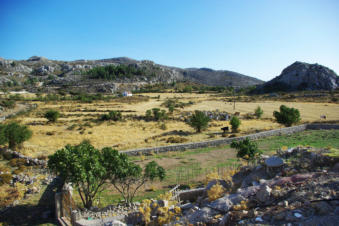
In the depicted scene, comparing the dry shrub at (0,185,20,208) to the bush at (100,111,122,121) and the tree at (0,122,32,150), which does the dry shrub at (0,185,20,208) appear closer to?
the tree at (0,122,32,150)

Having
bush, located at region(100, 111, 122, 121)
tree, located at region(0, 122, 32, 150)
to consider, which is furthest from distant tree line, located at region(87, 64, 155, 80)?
tree, located at region(0, 122, 32, 150)

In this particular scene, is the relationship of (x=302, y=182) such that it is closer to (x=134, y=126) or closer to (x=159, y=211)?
(x=159, y=211)

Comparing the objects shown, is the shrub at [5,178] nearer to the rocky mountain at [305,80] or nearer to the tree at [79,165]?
the tree at [79,165]

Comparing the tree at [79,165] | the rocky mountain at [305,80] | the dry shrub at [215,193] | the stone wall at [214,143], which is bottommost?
the stone wall at [214,143]

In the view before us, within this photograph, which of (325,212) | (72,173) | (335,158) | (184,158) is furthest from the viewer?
(184,158)

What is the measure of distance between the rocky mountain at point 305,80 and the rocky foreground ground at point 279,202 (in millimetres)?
128917

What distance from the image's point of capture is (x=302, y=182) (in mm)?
9828

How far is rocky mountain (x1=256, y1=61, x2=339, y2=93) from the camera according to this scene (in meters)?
124

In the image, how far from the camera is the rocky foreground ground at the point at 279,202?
7332mm

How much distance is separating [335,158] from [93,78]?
16848 cm

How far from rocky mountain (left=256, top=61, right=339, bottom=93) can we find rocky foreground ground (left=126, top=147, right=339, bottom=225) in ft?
423

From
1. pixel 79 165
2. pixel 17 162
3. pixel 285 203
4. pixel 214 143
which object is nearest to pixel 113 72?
pixel 214 143

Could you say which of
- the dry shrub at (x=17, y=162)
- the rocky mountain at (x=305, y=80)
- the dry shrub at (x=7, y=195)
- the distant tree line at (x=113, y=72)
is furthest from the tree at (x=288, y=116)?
the distant tree line at (x=113, y=72)

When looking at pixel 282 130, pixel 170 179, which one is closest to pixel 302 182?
pixel 170 179
